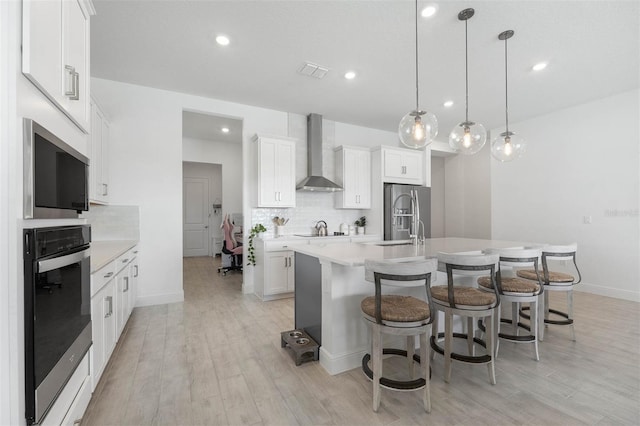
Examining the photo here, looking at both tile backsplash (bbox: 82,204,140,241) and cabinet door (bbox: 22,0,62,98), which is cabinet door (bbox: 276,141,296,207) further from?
cabinet door (bbox: 22,0,62,98)

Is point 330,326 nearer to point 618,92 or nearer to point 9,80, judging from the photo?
point 9,80

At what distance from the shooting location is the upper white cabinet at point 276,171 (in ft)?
14.2

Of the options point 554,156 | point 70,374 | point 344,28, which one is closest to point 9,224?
point 70,374

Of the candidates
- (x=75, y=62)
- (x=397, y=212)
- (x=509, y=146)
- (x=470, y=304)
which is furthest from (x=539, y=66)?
(x=75, y=62)

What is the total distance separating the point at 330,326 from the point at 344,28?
8.51ft

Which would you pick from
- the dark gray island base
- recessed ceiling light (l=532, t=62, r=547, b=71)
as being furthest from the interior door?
recessed ceiling light (l=532, t=62, r=547, b=71)

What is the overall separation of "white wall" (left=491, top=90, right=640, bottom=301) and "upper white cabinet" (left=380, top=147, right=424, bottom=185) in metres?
1.70

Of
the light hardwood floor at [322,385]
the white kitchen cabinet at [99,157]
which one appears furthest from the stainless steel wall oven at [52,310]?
the white kitchen cabinet at [99,157]

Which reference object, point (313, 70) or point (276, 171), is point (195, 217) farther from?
point (313, 70)

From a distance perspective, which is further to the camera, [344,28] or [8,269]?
[344,28]

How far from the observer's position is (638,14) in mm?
2432

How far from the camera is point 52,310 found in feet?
3.51

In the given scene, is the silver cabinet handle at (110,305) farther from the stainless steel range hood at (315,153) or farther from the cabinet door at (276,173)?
the stainless steel range hood at (315,153)

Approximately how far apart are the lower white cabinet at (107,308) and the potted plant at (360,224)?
3582 millimetres
